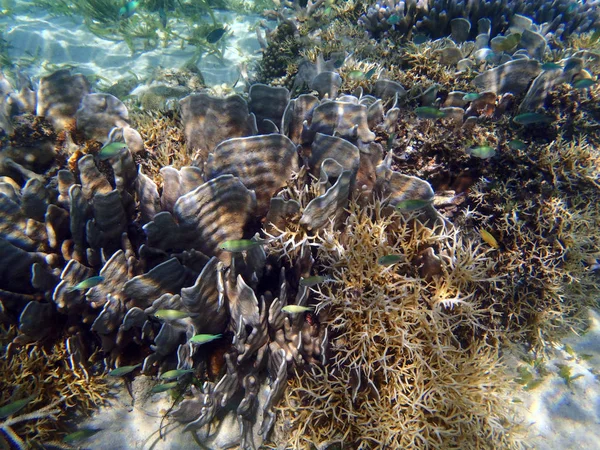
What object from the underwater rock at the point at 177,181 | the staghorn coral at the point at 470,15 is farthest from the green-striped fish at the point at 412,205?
the staghorn coral at the point at 470,15

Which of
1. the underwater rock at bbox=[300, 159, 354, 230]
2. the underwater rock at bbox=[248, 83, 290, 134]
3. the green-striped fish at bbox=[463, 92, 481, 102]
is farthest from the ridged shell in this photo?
the green-striped fish at bbox=[463, 92, 481, 102]

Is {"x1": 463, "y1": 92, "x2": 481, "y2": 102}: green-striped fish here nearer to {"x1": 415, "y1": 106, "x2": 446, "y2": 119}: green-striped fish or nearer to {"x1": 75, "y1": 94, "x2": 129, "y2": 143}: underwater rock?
{"x1": 415, "y1": 106, "x2": 446, "y2": 119}: green-striped fish

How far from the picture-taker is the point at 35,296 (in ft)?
8.10

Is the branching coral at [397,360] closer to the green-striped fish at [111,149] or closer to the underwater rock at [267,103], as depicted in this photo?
the underwater rock at [267,103]

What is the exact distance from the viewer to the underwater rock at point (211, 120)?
110 inches

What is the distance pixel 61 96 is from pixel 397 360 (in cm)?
397

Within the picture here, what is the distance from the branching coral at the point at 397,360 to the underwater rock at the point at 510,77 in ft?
6.63

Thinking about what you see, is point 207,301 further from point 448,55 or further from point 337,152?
point 448,55

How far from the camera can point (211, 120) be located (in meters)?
2.90

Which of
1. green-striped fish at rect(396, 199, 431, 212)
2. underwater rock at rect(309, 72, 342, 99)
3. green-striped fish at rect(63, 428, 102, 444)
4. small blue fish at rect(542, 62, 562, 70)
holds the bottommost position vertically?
green-striped fish at rect(63, 428, 102, 444)

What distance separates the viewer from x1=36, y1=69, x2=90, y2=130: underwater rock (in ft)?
10.2

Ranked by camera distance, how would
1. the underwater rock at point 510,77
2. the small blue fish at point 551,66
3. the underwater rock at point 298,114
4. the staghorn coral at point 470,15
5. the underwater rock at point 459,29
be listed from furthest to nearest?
the staghorn coral at point 470,15 < the underwater rock at point 459,29 < the underwater rock at point 510,77 < the small blue fish at point 551,66 < the underwater rock at point 298,114

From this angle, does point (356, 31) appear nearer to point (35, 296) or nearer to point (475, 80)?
point (475, 80)

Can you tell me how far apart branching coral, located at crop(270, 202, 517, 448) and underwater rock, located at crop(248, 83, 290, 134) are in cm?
132
